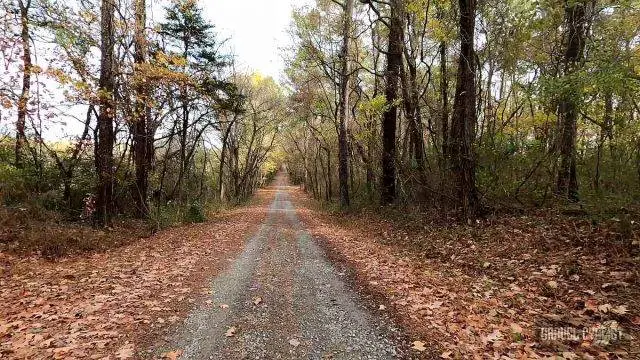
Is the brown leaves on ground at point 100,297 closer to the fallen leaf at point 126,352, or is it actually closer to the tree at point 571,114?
the fallen leaf at point 126,352

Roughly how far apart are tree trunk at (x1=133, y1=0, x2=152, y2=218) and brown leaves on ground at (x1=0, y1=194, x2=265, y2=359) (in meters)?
5.78

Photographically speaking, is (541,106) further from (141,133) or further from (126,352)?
(141,133)

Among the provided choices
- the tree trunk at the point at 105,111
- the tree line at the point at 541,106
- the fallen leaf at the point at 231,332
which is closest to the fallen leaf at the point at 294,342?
the fallen leaf at the point at 231,332

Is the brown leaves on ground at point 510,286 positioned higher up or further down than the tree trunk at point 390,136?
further down

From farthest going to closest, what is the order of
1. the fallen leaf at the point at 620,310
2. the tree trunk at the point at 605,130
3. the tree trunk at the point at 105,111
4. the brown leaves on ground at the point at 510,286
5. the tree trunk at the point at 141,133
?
the tree trunk at the point at 141,133 < the tree trunk at the point at 105,111 < the tree trunk at the point at 605,130 < the fallen leaf at the point at 620,310 < the brown leaves on ground at the point at 510,286

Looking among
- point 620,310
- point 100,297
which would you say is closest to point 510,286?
point 620,310

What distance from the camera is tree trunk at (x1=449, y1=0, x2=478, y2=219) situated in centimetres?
1032

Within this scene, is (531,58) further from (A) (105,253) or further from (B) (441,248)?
(A) (105,253)

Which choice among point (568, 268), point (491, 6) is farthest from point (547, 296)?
point (491, 6)

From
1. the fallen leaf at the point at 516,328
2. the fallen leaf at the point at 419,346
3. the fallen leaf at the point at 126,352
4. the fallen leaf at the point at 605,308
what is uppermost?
the fallen leaf at the point at 605,308

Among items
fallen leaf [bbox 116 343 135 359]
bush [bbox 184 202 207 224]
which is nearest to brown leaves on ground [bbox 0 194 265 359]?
fallen leaf [bbox 116 343 135 359]

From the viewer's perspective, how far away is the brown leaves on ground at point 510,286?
4.57 metres

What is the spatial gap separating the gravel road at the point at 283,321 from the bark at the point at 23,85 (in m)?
8.33

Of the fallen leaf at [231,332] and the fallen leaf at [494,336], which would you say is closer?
the fallen leaf at [494,336]
